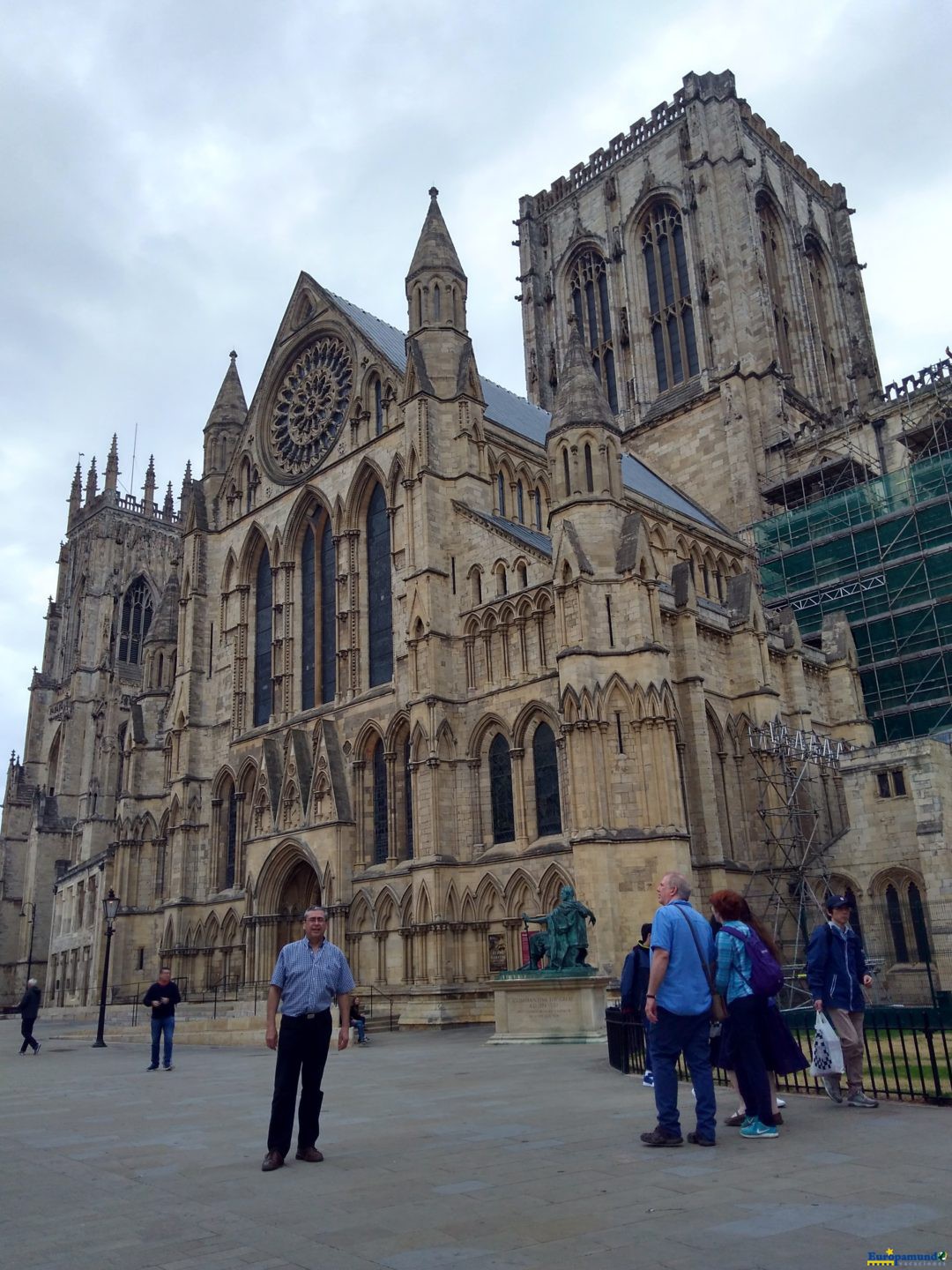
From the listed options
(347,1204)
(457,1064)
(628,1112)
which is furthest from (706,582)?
(347,1204)

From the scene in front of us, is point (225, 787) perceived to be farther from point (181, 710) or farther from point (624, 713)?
point (624, 713)

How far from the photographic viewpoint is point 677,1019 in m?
7.84

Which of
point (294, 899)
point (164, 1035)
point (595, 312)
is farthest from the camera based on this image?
point (595, 312)

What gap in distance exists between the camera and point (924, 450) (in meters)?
41.8

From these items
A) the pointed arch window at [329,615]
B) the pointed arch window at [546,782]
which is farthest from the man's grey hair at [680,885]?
the pointed arch window at [329,615]

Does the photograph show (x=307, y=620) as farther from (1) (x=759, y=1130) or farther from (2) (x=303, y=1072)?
(1) (x=759, y=1130)

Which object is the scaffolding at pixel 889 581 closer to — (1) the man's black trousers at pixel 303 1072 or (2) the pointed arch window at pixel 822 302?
(2) the pointed arch window at pixel 822 302

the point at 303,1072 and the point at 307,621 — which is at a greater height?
the point at 307,621

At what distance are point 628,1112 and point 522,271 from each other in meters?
58.3

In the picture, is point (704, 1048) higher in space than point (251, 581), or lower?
lower

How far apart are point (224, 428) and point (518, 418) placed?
1183 cm

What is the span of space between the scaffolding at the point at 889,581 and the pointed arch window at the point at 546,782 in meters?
16.5

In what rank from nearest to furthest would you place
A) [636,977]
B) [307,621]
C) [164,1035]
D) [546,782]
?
1. [636,977]
2. [164,1035]
3. [546,782]
4. [307,621]

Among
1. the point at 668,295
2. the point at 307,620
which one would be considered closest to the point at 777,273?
the point at 668,295
